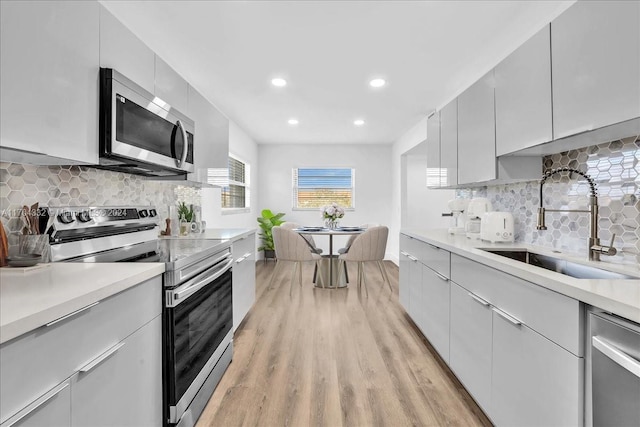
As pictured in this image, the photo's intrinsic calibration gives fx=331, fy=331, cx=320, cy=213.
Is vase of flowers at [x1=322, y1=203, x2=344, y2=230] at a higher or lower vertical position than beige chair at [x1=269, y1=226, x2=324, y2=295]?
higher

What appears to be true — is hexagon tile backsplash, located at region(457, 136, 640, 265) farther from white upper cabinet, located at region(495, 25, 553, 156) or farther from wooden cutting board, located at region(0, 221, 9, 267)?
wooden cutting board, located at region(0, 221, 9, 267)

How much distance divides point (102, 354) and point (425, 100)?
4092 millimetres

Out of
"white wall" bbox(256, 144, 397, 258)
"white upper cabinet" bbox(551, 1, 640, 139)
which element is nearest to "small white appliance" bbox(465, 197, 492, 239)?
"white upper cabinet" bbox(551, 1, 640, 139)

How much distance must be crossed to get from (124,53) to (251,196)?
16.0 ft

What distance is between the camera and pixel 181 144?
216 centimetres

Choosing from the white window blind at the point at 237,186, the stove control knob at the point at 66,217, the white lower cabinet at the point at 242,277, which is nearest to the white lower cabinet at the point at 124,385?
the stove control knob at the point at 66,217

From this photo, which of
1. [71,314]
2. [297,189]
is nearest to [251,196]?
[297,189]

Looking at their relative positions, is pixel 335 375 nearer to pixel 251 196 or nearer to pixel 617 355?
pixel 617 355

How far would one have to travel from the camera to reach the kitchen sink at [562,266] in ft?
4.91

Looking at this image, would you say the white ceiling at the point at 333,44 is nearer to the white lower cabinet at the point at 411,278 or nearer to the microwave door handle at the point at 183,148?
the microwave door handle at the point at 183,148

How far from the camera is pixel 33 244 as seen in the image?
1364mm

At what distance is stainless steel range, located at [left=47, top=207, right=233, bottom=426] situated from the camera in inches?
57.9

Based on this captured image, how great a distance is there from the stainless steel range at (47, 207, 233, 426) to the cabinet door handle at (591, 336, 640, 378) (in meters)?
1.55

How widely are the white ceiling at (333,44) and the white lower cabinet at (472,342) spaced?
1.84m
